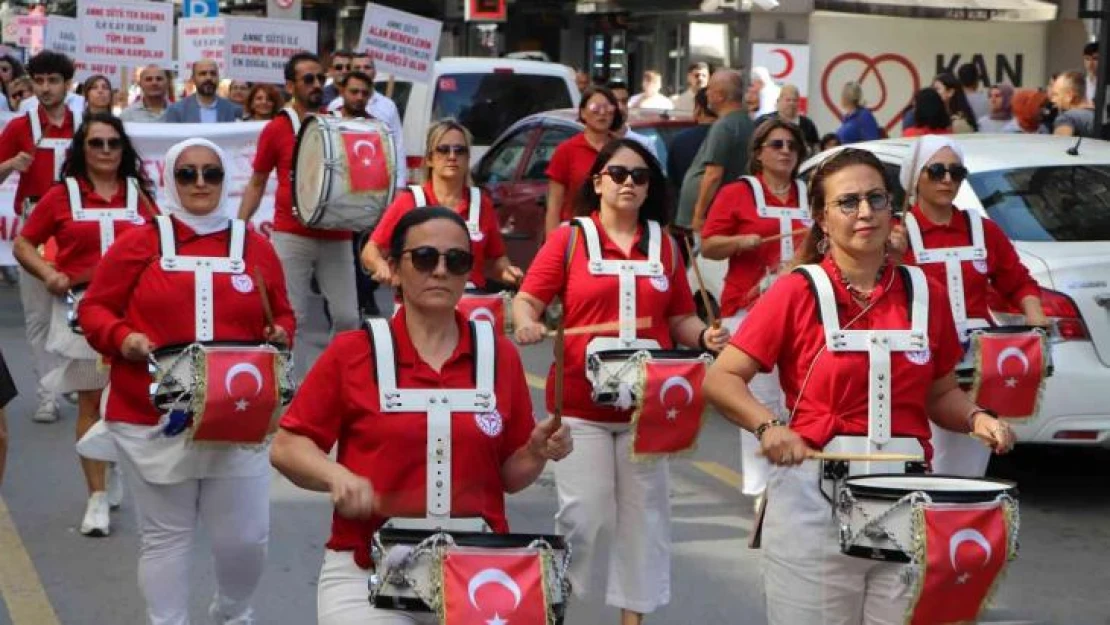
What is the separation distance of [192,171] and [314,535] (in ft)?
9.02

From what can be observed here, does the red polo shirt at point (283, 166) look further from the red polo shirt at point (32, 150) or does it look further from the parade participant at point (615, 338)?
the parade participant at point (615, 338)

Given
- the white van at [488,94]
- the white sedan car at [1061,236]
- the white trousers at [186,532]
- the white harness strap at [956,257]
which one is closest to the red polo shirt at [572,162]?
the white sedan car at [1061,236]

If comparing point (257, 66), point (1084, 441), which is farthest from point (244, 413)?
point (257, 66)

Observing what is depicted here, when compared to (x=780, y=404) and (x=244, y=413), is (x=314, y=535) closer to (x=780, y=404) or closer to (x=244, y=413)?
(x=780, y=404)

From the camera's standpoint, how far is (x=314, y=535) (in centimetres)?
899

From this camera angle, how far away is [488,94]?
64.7 feet

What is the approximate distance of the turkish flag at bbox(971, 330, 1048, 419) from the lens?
729 centimetres

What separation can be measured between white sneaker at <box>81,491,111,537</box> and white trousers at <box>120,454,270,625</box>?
238cm

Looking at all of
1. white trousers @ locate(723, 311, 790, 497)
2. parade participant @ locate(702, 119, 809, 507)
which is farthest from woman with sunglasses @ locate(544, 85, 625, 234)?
white trousers @ locate(723, 311, 790, 497)

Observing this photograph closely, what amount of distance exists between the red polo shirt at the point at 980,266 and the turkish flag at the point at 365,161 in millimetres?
3382

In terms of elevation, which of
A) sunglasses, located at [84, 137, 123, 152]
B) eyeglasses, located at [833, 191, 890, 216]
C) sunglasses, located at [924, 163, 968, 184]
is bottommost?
eyeglasses, located at [833, 191, 890, 216]

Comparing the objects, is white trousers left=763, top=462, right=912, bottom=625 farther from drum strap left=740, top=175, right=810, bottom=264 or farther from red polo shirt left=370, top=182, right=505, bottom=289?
red polo shirt left=370, top=182, right=505, bottom=289

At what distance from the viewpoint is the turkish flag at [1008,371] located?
729cm

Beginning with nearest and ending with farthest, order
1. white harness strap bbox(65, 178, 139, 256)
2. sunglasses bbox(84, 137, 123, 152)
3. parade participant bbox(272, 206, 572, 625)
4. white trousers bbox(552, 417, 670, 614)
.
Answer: parade participant bbox(272, 206, 572, 625), white trousers bbox(552, 417, 670, 614), sunglasses bbox(84, 137, 123, 152), white harness strap bbox(65, 178, 139, 256)
